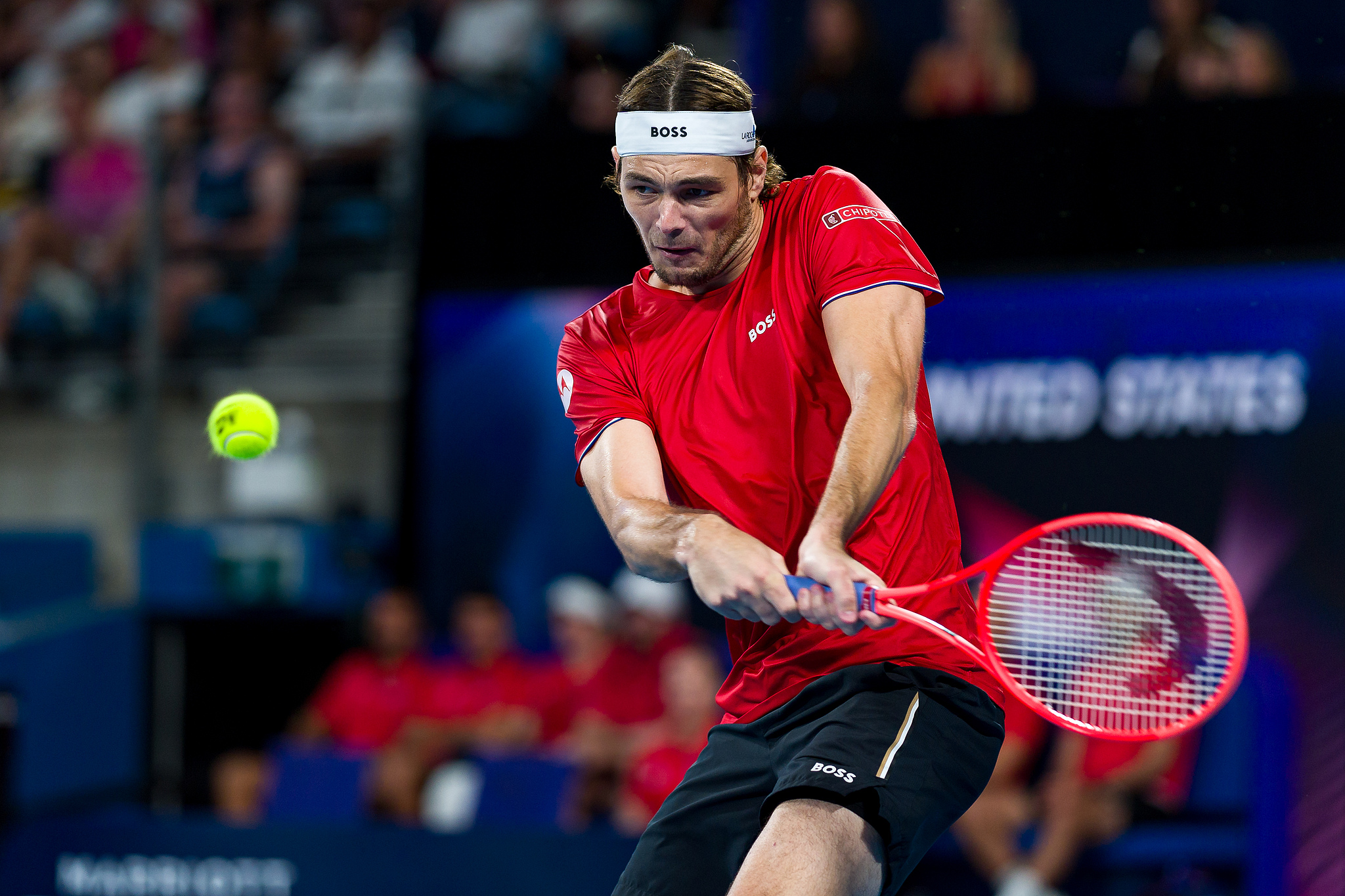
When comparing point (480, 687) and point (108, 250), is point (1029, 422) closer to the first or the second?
point (480, 687)

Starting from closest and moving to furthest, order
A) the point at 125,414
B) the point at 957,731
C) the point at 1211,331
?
the point at 957,731, the point at 1211,331, the point at 125,414

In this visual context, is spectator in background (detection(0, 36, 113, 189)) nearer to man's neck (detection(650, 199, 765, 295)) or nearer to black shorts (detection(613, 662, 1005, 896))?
man's neck (detection(650, 199, 765, 295))

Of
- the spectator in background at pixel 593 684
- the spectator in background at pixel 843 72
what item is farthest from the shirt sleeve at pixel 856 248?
the spectator in background at pixel 843 72

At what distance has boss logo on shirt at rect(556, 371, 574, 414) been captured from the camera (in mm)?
4062

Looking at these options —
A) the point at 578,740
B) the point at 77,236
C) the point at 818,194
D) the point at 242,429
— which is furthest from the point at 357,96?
the point at 818,194

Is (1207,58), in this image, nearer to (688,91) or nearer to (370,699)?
(688,91)

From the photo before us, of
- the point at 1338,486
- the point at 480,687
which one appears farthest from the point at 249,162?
the point at 1338,486

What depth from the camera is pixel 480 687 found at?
380 inches

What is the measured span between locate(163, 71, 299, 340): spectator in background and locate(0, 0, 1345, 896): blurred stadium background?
0.03m

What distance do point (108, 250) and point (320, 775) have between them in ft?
14.2

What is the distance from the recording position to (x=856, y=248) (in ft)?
12.1

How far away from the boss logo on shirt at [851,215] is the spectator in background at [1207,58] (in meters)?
5.09

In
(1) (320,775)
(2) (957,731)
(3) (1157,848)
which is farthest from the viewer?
(1) (320,775)

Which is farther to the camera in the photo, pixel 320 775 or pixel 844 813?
pixel 320 775
